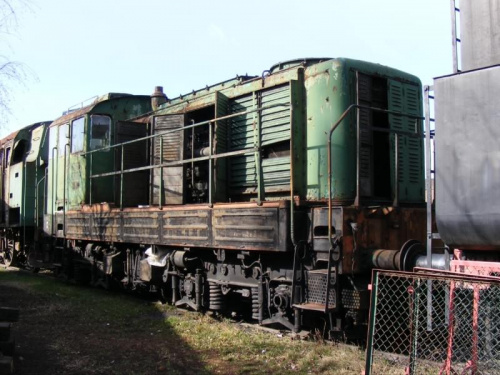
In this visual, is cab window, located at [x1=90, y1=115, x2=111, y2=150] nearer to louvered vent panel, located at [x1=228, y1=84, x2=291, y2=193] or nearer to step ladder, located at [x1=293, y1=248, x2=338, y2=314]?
louvered vent panel, located at [x1=228, y1=84, x2=291, y2=193]

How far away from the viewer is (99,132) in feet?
37.2

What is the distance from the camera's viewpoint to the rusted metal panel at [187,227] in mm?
7594

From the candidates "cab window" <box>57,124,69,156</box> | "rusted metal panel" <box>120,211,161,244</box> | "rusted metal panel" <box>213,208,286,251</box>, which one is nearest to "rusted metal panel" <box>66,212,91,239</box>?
"rusted metal panel" <box>120,211,161,244</box>

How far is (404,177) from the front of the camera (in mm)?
7297

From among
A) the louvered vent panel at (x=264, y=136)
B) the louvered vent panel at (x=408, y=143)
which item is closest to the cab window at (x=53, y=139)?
the louvered vent panel at (x=264, y=136)

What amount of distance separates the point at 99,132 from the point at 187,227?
177 inches

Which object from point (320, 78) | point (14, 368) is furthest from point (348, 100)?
point (14, 368)

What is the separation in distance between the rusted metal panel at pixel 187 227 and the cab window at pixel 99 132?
3645mm

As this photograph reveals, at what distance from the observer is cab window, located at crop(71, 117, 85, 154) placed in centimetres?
1148

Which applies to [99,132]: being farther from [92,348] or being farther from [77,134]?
[92,348]

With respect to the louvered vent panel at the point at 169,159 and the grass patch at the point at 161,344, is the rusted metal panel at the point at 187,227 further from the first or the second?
the grass patch at the point at 161,344

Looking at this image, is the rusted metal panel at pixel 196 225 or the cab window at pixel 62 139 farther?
the cab window at pixel 62 139

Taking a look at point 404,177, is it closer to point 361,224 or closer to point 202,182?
point 361,224

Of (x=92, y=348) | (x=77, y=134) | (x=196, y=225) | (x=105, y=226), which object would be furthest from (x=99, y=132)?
(x=92, y=348)
